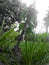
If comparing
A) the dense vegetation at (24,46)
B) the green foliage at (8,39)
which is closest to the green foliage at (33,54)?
the dense vegetation at (24,46)

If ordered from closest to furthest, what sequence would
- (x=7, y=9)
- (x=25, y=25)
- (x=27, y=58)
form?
(x=27, y=58) < (x=25, y=25) < (x=7, y=9)

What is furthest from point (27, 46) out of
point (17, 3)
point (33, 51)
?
point (17, 3)

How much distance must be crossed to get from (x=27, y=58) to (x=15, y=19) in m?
1.92

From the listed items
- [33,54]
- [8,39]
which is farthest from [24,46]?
[8,39]

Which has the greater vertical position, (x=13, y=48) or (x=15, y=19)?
(x=15, y=19)

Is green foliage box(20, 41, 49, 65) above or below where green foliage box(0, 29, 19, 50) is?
below

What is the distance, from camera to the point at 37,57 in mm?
3871

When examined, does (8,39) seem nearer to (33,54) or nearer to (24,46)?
(24,46)

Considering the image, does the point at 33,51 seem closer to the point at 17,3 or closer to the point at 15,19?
the point at 15,19

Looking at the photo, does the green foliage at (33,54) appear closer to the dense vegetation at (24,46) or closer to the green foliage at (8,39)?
the dense vegetation at (24,46)

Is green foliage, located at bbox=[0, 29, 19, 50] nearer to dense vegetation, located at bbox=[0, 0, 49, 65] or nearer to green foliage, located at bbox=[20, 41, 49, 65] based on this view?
dense vegetation, located at bbox=[0, 0, 49, 65]

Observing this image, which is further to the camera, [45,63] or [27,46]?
[45,63]

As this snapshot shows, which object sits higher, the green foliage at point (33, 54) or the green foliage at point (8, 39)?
the green foliage at point (8, 39)

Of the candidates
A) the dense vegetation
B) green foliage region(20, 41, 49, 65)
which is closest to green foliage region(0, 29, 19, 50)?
the dense vegetation
